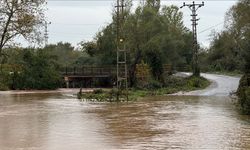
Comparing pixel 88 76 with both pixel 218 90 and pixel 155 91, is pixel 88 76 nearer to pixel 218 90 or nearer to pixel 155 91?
pixel 155 91

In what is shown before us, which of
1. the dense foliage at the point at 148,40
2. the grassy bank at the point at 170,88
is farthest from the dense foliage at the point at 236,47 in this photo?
the dense foliage at the point at 148,40

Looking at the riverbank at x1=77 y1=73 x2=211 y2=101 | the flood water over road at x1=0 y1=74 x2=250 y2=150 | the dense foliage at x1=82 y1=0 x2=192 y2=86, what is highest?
the dense foliage at x1=82 y1=0 x2=192 y2=86

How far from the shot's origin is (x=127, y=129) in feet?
60.3

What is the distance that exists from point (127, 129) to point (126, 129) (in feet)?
0.14

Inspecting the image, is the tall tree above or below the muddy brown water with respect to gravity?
above

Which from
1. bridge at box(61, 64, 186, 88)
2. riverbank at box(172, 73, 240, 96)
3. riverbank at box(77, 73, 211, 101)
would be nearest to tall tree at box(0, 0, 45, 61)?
riverbank at box(77, 73, 211, 101)

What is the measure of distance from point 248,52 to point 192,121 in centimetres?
1208

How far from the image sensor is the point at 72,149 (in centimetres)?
1377

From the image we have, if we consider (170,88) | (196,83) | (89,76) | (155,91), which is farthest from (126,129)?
(89,76)

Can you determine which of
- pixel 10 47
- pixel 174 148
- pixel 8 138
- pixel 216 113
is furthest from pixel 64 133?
pixel 10 47

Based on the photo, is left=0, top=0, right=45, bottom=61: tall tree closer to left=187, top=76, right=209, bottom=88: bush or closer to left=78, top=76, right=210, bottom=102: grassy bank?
left=78, top=76, right=210, bottom=102: grassy bank

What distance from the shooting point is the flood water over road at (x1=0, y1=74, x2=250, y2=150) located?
47.6 ft

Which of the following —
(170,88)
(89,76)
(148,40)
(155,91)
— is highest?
(148,40)

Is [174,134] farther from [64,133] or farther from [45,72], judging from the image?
[45,72]
